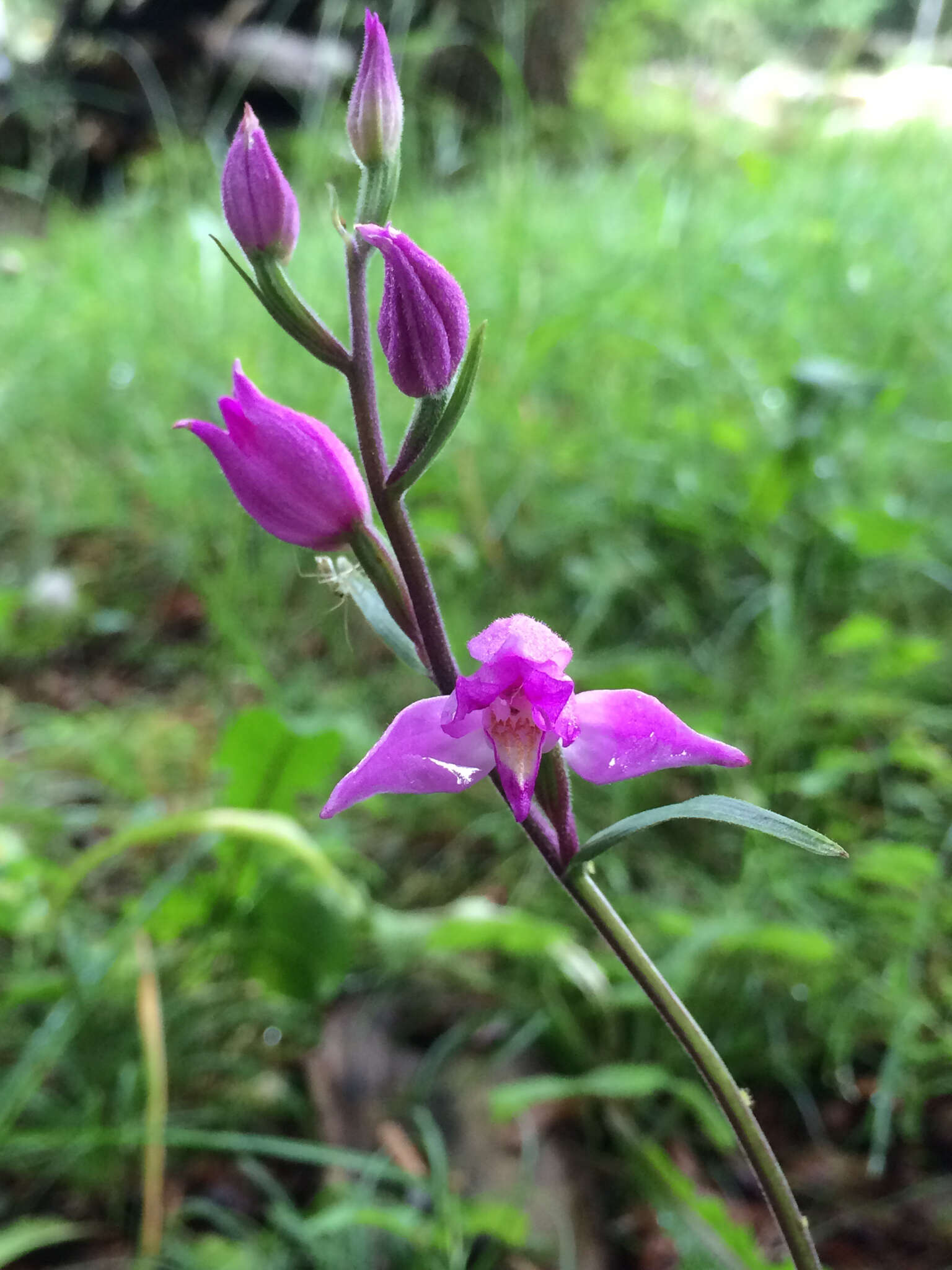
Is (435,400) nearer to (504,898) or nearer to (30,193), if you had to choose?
(504,898)

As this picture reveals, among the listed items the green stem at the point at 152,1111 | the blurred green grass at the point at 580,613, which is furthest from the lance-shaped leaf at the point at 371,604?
the green stem at the point at 152,1111

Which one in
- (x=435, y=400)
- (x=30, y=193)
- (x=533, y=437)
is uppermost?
(x=435, y=400)

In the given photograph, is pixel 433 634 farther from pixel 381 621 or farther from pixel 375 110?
pixel 375 110

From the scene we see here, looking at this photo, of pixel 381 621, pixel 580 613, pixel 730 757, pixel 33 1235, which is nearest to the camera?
pixel 730 757

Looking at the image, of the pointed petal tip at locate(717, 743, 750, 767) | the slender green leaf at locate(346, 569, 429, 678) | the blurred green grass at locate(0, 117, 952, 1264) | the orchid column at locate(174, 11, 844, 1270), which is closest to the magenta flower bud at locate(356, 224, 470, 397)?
the orchid column at locate(174, 11, 844, 1270)

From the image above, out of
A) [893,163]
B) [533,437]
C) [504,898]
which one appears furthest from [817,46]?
[504,898]

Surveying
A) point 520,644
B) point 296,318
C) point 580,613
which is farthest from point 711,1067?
point 580,613

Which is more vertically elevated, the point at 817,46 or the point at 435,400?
the point at 817,46
